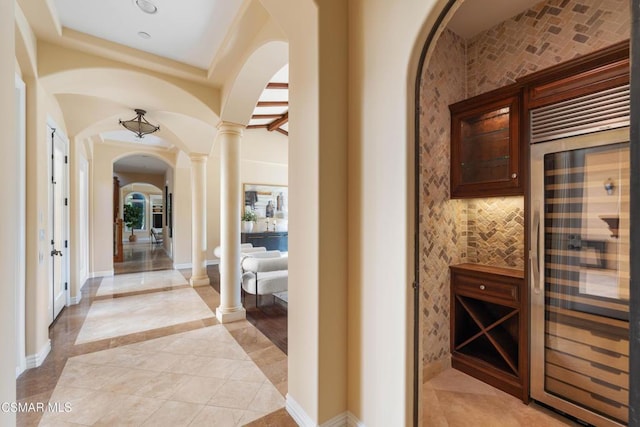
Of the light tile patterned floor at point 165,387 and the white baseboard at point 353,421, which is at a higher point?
the white baseboard at point 353,421

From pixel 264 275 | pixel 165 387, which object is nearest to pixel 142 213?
pixel 264 275

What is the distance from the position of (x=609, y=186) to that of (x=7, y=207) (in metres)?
3.15

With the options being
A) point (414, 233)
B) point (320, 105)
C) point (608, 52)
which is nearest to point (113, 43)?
→ point (320, 105)

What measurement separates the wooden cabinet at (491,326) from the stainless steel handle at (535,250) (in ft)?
0.33

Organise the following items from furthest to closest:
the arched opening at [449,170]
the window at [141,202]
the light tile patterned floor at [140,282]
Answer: the window at [141,202]
the light tile patterned floor at [140,282]
the arched opening at [449,170]

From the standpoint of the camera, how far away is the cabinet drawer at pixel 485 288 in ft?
7.04

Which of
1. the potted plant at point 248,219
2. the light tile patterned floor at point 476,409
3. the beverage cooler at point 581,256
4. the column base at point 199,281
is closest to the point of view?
the beverage cooler at point 581,256

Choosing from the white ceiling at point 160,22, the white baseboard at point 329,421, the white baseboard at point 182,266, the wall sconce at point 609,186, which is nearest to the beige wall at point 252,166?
the white baseboard at point 182,266

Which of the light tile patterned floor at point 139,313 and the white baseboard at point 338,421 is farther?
the light tile patterned floor at point 139,313

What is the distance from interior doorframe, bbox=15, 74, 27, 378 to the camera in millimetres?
2400

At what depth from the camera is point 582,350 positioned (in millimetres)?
1847

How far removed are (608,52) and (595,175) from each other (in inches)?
28.3

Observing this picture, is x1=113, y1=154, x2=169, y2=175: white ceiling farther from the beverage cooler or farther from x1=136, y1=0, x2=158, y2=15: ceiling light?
the beverage cooler

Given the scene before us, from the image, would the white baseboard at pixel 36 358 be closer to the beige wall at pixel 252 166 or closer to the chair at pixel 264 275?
the chair at pixel 264 275
